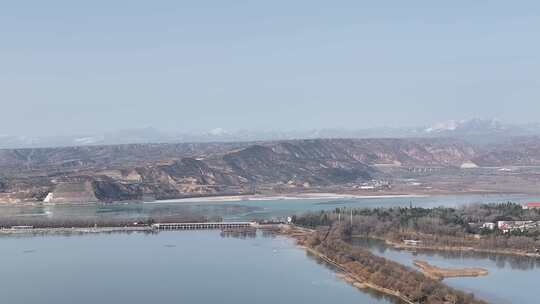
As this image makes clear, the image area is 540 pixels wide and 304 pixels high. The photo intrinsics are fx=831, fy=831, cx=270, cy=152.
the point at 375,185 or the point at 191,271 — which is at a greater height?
the point at 375,185

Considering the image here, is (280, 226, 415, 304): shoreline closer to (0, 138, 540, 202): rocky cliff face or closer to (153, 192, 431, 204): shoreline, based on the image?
(153, 192, 431, 204): shoreline

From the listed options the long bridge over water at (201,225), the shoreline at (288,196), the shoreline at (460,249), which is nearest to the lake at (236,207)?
the shoreline at (288,196)

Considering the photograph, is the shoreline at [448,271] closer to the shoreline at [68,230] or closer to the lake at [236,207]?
the shoreline at [68,230]

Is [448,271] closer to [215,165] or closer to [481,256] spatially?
[481,256]

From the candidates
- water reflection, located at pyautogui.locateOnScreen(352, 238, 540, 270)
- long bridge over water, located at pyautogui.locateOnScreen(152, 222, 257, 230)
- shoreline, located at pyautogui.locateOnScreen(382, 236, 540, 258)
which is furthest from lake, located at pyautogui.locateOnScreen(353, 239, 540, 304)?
long bridge over water, located at pyautogui.locateOnScreen(152, 222, 257, 230)

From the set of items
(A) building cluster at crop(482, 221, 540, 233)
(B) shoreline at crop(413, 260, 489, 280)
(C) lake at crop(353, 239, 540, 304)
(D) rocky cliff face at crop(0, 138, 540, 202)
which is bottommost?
(C) lake at crop(353, 239, 540, 304)

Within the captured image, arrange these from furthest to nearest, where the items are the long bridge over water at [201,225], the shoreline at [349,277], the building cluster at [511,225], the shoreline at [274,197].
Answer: the shoreline at [274,197] < the long bridge over water at [201,225] < the building cluster at [511,225] < the shoreline at [349,277]

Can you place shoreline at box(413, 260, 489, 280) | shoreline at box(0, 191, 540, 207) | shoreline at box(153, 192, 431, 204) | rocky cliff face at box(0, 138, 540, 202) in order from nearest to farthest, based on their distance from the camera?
A: shoreline at box(413, 260, 489, 280), shoreline at box(0, 191, 540, 207), shoreline at box(153, 192, 431, 204), rocky cliff face at box(0, 138, 540, 202)

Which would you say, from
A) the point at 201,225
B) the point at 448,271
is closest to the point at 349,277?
the point at 448,271

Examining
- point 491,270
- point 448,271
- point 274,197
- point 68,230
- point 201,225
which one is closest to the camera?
point 448,271
